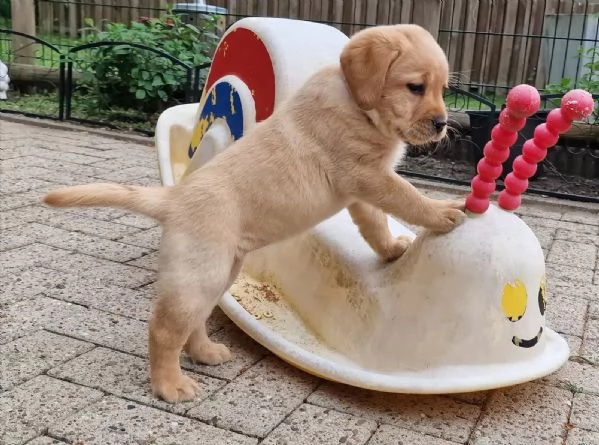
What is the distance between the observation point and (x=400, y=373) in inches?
89.8

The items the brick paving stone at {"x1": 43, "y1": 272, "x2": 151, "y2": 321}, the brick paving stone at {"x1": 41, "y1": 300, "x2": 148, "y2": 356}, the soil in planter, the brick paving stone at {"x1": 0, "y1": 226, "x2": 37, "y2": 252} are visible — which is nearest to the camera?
the brick paving stone at {"x1": 41, "y1": 300, "x2": 148, "y2": 356}

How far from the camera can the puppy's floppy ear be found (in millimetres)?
2123

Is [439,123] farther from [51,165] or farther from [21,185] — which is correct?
[51,165]

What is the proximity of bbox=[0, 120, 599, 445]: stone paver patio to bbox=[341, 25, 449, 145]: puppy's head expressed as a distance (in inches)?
34.9

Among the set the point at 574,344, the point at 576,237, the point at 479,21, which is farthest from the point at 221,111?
the point at 479,21

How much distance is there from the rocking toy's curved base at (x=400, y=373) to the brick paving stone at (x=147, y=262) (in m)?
1.05

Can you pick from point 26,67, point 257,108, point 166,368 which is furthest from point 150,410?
point 26,67

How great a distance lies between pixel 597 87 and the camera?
6.34 m

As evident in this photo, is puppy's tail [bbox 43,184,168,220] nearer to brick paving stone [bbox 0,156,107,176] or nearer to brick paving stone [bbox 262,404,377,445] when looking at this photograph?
brick paving stone [bbox 262,404,377,445]

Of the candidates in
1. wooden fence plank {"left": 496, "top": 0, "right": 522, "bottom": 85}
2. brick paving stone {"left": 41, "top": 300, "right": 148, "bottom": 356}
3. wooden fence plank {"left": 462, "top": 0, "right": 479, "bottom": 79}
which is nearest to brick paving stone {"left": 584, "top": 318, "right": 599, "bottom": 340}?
brick paving stone {"left": 41, "top": 300, "right": 148, "bottom": 356}

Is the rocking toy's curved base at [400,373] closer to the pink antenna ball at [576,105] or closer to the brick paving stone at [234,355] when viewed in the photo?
the brick paving stone at [234,355]

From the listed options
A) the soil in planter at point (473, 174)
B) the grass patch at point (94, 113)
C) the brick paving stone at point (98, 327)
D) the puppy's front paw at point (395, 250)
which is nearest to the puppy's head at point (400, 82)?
the puppy's front paw at point (395, 250)

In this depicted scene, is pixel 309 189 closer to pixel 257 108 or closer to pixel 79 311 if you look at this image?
pixel 257 108

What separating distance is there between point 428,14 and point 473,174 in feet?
6.19
